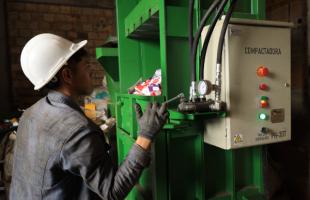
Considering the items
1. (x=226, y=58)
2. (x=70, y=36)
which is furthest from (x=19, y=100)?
(x=226, y=58)

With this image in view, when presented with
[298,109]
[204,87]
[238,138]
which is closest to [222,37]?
[204,87]

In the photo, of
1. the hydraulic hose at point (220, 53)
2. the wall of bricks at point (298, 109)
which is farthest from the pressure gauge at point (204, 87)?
the wall of bricks at point (298, 109)

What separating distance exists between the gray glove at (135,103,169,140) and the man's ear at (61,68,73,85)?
0.35 m

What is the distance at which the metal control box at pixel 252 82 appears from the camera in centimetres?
97

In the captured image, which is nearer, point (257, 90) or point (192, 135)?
point (257, 90)

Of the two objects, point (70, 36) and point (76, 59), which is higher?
point (70, 36)

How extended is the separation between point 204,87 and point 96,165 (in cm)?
49

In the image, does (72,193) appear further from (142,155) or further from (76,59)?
(76,59)

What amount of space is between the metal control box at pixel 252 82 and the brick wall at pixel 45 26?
2.81m

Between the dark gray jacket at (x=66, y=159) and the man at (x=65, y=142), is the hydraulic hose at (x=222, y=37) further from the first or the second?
the dark gray jacket at (x=66, y=159)

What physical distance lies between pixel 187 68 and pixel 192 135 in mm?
319

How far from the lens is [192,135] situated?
1.15 metres

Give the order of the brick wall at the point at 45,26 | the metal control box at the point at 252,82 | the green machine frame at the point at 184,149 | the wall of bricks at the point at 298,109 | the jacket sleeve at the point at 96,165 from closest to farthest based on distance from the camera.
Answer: the jacket sleeve at the point at 96,165 < the metal control box at the point at 252,82 < the green machine frame at the point at 184,149 < the wall of bricks at the point at 298,109 < the brick wall at the point at 45,26

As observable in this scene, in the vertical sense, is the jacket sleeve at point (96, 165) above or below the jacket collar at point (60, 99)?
below
